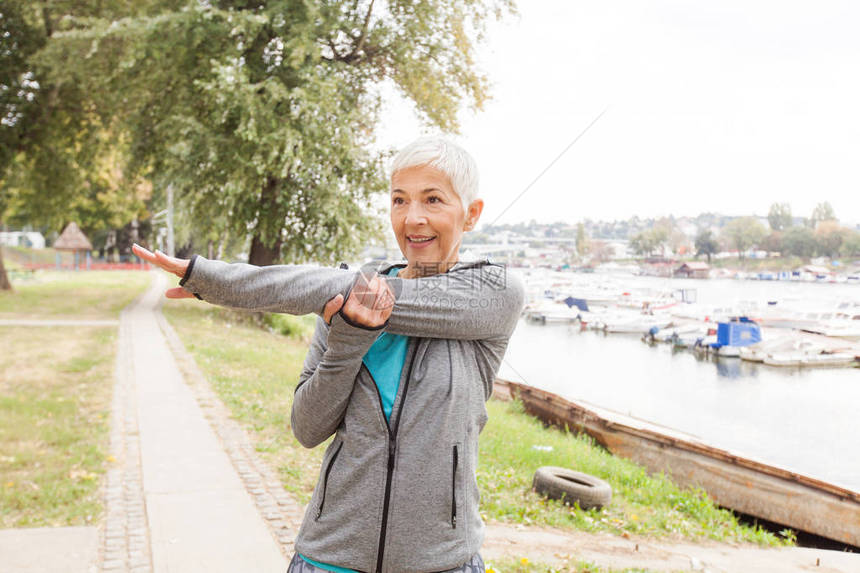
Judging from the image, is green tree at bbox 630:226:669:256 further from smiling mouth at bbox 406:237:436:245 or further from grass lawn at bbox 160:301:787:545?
smiling mouth at bbox 406:237:436:245

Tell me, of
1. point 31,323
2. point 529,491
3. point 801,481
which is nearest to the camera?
point 529,491

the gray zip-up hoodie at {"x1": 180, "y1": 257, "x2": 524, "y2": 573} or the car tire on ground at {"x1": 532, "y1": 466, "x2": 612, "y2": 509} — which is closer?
the gray zip-up hoodie at {"x1": 180, "y1": 257, "x2": 524, "y2": 573}

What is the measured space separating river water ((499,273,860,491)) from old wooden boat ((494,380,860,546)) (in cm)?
56

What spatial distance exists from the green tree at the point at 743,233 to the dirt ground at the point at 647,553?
12.7 m

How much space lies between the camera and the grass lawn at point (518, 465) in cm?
578

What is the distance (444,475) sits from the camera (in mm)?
1638

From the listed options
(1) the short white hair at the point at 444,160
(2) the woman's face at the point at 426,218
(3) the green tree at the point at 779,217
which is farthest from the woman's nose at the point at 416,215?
(3) the green tree at the point at 779,217

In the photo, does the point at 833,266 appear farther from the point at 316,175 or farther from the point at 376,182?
the point at 316,175

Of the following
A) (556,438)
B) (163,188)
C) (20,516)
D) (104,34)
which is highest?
(104,34)

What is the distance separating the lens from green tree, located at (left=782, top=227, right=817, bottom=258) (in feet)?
47.4

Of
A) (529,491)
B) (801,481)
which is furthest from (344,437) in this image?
(801,481)

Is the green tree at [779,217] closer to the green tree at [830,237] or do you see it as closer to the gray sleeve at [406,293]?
the green tree at [830,237]

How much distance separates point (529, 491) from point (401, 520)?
4944mm

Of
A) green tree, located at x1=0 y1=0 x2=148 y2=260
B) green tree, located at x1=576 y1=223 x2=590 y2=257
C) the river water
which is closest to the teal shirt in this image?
the river water
